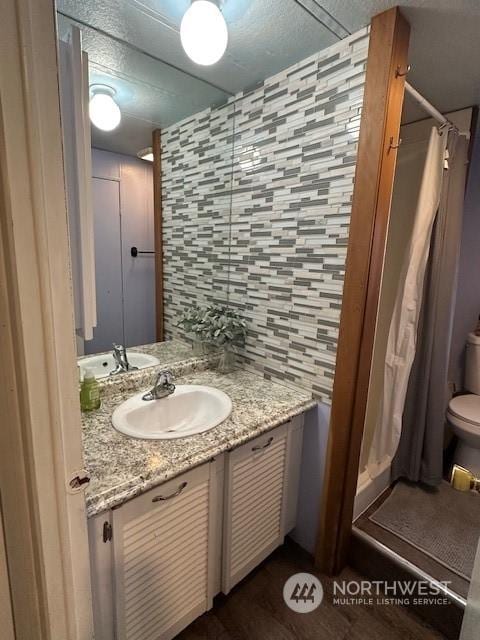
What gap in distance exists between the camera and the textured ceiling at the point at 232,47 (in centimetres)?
102

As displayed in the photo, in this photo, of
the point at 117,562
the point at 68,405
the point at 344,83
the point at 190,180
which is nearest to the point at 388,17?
the point at 344,83

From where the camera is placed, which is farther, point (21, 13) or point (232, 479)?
point (232, 479)

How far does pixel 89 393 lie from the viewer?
3.86 ft

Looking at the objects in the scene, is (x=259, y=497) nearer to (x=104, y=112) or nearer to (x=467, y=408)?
(x=467, y=408)

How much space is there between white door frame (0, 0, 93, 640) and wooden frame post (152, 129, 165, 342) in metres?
0.99

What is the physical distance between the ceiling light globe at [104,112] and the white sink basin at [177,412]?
3.51 ft

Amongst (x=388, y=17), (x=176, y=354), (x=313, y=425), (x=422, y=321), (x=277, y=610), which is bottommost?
(x=277, y=610)

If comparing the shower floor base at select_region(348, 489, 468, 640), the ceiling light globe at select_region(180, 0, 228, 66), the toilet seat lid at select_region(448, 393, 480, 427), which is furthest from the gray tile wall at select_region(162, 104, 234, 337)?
the toilet seat lid at select_region(448, 393, 480, 427)

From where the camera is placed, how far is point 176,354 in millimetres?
1575

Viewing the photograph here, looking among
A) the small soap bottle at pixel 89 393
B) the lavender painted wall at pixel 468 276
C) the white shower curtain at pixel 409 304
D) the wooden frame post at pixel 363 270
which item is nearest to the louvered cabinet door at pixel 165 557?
the small soap bottle at pixel 89 393

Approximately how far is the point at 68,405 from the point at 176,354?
3.35 ft

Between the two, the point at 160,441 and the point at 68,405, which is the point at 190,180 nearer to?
the point at 160,441

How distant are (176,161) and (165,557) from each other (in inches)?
62.1

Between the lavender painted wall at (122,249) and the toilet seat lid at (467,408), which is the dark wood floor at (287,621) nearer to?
the toilet seat lid at (467,408)
